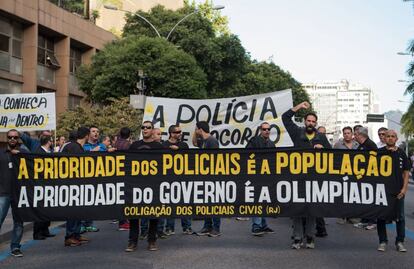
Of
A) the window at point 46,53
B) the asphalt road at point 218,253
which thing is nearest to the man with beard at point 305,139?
the asphalt road at point 218,253

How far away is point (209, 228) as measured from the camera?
9.41m

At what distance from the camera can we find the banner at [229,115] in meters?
12.3

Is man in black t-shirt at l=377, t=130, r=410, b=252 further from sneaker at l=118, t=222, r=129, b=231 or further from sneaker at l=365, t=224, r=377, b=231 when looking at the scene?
sneaker at l=118, t=222, r=129, b=231

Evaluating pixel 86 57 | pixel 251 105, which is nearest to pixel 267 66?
pixel 86 57

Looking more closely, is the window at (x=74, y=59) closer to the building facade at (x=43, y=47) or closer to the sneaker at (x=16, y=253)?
the building facade at (x=43, y=47)

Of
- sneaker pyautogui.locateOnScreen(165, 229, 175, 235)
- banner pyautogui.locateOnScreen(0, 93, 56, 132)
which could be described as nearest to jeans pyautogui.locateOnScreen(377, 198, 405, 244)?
sneaker pyautogui.locateOnScreen(165, 229, 175, 235)

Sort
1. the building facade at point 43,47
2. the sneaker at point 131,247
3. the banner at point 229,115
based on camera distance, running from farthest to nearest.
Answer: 1. the building facade at point 43,47
2. the banner at point 229,115
3. the sneaker at point 131,247

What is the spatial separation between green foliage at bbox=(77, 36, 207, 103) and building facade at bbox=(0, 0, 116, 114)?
6407 millimetres

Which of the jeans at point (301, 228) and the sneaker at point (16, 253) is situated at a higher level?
the jeans at point (301, 228)

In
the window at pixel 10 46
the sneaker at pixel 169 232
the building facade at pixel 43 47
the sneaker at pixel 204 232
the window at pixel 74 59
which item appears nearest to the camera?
the sneaker at pixel 204 232

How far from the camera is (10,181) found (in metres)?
7.91

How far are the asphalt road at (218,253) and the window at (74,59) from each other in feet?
103

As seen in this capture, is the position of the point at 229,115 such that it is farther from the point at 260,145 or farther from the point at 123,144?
the point at 260,145

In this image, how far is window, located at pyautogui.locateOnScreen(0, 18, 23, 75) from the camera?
103 feet
